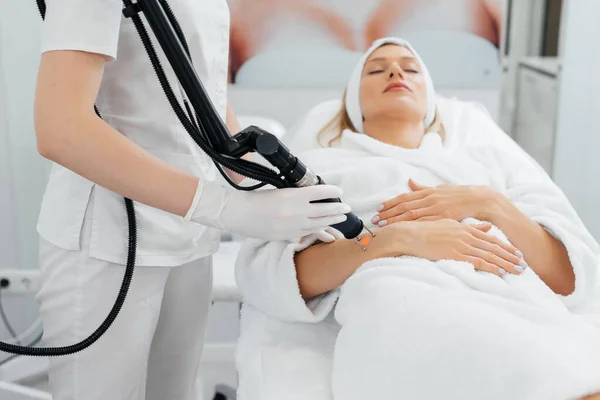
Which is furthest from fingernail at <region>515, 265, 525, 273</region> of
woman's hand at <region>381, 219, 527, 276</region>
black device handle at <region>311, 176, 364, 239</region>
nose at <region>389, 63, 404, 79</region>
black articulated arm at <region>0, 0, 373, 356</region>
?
nose at <region>389, 63, 404, 79</region>

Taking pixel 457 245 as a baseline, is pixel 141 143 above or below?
above

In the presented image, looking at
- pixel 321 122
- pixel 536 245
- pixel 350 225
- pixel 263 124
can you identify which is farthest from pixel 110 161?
pixel 263 124

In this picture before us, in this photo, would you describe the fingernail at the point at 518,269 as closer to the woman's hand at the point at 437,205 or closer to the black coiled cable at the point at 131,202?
the woman's hand at the point at 437,205

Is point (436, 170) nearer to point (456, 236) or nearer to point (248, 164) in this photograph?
point (456, 236)

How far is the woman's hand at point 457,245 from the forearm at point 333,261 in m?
0.03

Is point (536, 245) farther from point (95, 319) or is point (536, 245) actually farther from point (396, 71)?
point (95, 319)

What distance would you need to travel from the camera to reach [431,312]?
985mm

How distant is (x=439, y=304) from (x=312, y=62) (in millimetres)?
1493

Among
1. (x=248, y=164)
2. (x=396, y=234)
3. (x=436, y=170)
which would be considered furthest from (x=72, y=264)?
(x=436, y=170)

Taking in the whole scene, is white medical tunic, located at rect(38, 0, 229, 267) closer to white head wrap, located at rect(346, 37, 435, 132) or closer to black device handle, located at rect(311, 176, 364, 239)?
black device handle, located at rect(311, 176, 364, 239)

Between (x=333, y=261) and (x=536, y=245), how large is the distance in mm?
458

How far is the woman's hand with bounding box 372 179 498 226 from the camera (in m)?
1.32

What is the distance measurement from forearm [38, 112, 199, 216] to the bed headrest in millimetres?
861

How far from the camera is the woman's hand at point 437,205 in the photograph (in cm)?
132
